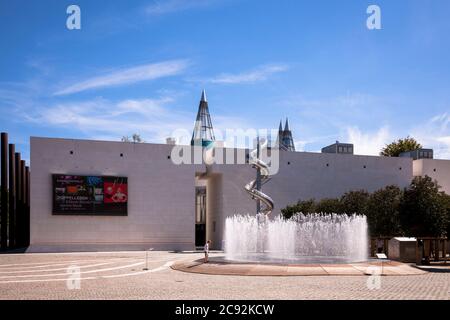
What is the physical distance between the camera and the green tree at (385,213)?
33.9m

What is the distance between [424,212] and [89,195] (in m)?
25.6

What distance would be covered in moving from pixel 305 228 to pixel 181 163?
2022 centimetres

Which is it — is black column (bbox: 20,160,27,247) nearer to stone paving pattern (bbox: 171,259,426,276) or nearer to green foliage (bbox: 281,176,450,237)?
green foliage (bbox: 281,176,450,237)

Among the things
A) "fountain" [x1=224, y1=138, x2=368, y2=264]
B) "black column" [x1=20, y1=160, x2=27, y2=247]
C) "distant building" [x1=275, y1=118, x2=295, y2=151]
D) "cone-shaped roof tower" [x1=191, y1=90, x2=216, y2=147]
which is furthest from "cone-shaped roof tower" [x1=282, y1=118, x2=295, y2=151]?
"fountain" [x1=224, y1=138, x2=368, y2=264]

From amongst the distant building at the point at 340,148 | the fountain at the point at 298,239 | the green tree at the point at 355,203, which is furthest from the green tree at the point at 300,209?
the distant building at the point at 340,148

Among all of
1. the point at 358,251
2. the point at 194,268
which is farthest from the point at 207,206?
the point at 194,268

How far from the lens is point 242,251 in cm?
2878

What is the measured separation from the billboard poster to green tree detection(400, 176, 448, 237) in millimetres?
22329

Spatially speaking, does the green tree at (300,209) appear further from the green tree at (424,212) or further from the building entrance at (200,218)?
the building entrance at (200,218)

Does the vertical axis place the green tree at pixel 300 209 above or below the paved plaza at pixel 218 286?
above

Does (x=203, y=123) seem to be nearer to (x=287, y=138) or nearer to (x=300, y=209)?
(x=300, y=209)

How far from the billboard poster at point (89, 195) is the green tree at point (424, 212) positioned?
22329 millimetres

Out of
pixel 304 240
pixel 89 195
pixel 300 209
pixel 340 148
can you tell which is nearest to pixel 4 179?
pixel 89 195

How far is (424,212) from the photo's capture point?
32.6 metres
